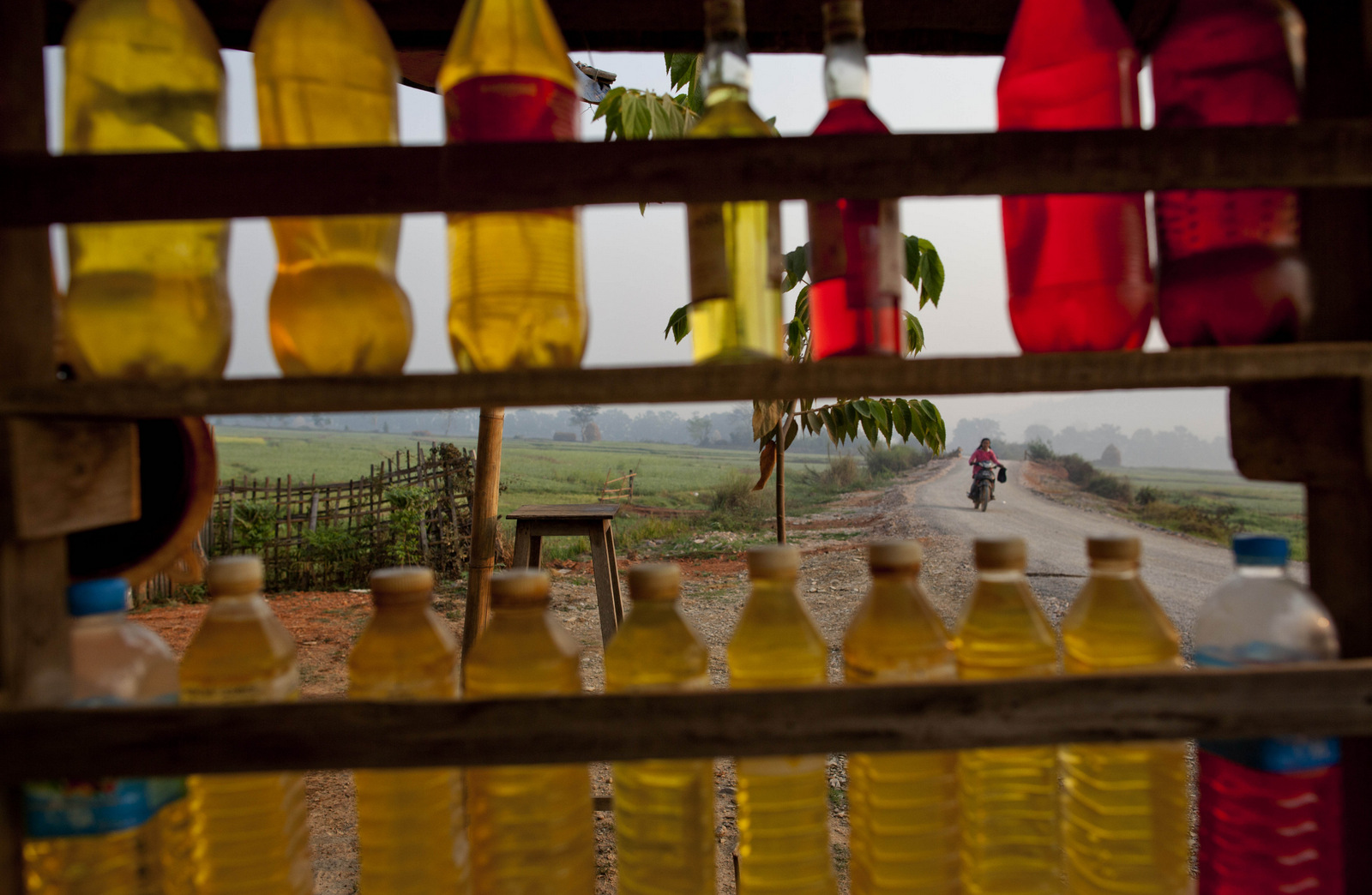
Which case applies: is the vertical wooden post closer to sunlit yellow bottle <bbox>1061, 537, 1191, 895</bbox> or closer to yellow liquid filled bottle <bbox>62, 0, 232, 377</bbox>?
yellow liquid filled bottle <bbox>62, 0, 232, 377</bbox>

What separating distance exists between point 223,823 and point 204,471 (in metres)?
0.45

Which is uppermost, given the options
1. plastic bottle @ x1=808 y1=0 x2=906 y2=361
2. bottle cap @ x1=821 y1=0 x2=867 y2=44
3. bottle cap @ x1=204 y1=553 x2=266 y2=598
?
bottle cap @ x1=821 y1=0 x2=867 y2=44

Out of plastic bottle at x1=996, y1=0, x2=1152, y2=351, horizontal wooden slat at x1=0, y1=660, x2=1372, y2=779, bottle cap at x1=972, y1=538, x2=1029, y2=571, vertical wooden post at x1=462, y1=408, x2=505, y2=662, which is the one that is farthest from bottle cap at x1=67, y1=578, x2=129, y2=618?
vertical wooden post at x1=462, y1=408, x2=505, y2=662

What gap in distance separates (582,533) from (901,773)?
9.62ft

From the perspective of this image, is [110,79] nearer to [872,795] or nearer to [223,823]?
[223,823]

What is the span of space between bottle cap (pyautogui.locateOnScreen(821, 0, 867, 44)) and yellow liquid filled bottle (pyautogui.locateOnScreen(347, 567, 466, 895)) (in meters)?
0.81

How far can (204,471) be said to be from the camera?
3.36 ft

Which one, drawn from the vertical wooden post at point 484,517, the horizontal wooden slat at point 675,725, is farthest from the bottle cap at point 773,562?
the vertical wooden post at point 484,517

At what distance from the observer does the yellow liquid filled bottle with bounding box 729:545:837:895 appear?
3.07 feet

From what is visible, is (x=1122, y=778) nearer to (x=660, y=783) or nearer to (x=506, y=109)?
(x=660, y=783)

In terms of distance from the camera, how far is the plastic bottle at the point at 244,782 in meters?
0.89

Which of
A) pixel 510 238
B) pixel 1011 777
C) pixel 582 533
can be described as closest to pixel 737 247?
pixel 510 238

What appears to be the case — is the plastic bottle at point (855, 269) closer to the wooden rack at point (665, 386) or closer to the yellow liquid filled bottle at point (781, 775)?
the wooden rack at point (665, 386)

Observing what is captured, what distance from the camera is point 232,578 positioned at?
2.89ft
